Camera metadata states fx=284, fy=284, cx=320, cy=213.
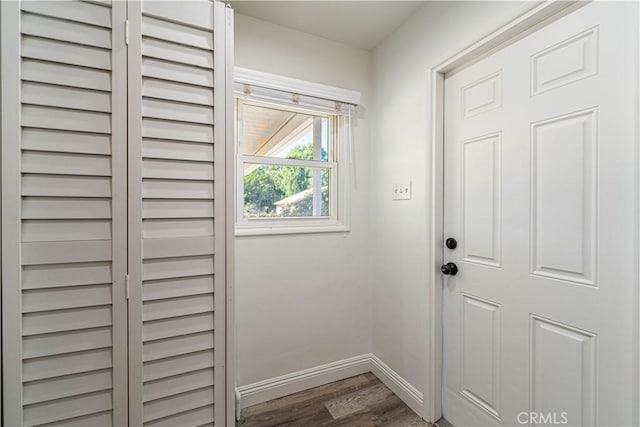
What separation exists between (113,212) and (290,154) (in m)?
1.17

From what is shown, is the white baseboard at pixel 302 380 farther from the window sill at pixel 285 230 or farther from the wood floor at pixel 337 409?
the window sill at pixel 285 230

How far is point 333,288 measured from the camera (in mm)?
2008

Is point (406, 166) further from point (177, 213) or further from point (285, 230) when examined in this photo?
point (177, 213)

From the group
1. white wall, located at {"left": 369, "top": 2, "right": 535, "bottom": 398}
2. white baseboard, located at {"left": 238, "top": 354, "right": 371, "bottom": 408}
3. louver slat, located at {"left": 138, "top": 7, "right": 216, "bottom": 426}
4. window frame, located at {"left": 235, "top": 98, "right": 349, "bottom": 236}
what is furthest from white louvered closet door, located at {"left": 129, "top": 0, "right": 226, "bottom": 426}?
white wall, located at {"left": 369, "top": 2, "right": 535, "bottom": 398}

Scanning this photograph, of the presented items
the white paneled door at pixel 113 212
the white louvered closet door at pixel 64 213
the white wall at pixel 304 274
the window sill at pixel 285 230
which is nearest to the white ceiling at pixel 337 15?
the white wall at pixel 304 274

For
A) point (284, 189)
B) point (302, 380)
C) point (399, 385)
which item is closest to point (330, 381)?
point (302, 380)

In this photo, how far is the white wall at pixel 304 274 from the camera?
1.76 m

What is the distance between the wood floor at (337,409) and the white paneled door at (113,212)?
2.33ft

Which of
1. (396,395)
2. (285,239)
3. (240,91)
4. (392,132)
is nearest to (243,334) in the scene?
(285,239)

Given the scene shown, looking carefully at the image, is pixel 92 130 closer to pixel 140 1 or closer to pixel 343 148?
pixel 140 1

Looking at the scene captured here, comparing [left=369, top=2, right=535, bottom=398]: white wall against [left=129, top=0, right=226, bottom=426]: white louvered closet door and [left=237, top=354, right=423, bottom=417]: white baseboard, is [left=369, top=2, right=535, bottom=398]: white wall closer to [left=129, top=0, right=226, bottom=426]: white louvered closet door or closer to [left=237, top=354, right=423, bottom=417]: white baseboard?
[left=237, top=354, right=423, bottom=417]: white baseboard

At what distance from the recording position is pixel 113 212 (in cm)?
98

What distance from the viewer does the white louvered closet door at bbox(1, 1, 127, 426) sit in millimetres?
883

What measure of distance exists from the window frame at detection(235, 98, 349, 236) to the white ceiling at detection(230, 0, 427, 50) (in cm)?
51
